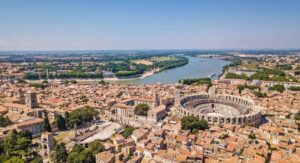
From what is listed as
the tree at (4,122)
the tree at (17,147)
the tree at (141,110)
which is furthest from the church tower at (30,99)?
the tree at (141,110)

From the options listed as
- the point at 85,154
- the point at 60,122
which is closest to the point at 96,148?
the point at 85,154

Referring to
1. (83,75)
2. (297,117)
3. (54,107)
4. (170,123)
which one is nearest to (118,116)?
(170,123)

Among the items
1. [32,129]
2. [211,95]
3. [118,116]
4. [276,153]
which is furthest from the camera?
[211,95]

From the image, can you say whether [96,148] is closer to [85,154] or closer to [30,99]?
[85,154]

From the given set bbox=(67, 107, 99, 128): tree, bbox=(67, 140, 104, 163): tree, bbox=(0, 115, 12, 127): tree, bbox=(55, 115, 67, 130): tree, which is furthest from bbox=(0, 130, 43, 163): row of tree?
bbox=(67, 107, 99, 128): tree

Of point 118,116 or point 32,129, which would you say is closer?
point 32,129

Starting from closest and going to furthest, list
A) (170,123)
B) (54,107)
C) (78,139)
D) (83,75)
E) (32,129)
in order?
(78,139)
(32,129)
(170,123)
(54,107)
(83,75)

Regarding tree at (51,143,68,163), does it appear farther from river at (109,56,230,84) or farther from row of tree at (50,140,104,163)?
river at (109,56,230,84)

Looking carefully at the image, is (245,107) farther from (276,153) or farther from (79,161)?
(79,161)

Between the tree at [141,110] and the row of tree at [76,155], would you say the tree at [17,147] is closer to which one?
the row of tree at [76,155]
